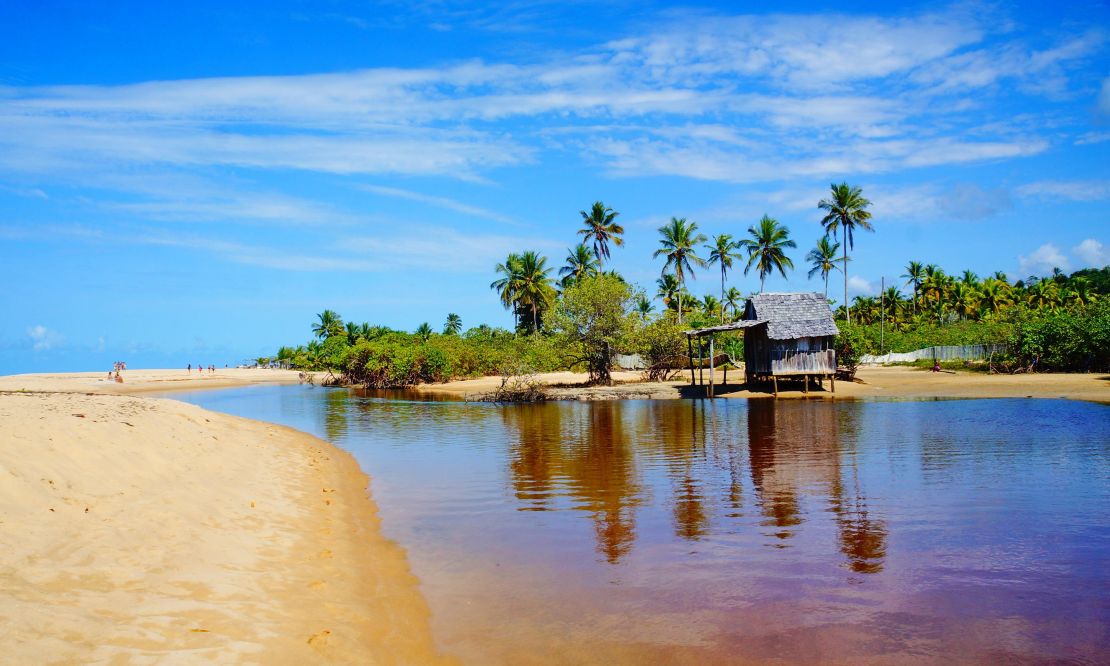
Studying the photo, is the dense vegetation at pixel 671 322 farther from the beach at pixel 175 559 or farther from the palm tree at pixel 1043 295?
the beach at pixel 175 559

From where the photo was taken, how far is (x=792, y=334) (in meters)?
34.8

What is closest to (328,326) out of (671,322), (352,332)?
(352,332)

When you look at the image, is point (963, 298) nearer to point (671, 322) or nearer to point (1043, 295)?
point (1043, 295)

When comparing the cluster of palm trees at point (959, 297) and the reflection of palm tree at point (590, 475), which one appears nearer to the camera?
the reflection of palm tree at point (590, 475)

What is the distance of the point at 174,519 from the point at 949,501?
11.2 m

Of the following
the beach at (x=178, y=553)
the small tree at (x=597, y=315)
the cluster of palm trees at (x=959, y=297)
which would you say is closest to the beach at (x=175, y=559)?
the beach at (x=178, y=553)

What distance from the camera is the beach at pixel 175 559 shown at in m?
5.06

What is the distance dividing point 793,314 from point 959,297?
44.7m

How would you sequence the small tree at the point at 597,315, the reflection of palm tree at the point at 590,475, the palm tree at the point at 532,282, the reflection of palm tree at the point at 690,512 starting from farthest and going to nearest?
the palm tree at the point at 532,282
the small tree at the point at 597,315
the reflection of palm tree at the point at 590,475
the reflection of palm tree at the point at 690,512

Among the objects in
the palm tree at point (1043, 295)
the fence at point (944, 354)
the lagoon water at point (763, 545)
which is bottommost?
the lagoon water at point (763, 545)

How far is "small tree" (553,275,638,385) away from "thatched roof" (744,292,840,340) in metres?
7.85

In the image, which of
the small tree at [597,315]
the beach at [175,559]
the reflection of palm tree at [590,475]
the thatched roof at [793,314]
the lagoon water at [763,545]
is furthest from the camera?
the small tree at [597,315]

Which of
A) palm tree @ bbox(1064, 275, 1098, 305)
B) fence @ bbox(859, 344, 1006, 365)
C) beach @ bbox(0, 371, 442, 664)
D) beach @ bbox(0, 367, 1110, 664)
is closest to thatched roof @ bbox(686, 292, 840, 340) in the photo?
fence @ bbox(859, 344, 1006, 365)

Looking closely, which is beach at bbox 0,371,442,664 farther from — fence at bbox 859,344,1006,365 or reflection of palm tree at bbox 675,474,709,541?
fence at bbox 859,344,1006,365
